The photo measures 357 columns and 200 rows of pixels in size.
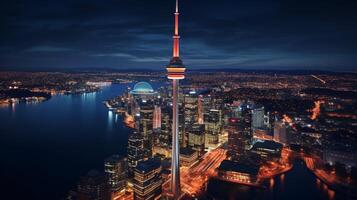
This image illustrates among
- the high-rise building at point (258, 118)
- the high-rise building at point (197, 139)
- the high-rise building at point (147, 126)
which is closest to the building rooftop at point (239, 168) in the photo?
the high-rise building at point (197, 139)

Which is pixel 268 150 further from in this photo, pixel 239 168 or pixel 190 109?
pixel 190 109

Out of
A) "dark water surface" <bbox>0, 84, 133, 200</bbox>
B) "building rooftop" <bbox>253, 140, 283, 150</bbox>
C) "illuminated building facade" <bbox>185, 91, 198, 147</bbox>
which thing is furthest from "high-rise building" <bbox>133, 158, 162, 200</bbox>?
"illuminated building facade" <bbox>185, 91, 198, 147</bbox>

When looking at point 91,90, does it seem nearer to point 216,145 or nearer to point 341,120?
point 216,145

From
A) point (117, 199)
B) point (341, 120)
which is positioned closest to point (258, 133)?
point (341, 120)

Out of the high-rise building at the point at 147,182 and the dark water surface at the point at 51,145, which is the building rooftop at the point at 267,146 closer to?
the high-rise building at the point at 147,182

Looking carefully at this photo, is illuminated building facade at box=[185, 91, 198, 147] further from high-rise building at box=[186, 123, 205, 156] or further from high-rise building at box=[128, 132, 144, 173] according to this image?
high-rise building at box=[128, 132, 144, 173]

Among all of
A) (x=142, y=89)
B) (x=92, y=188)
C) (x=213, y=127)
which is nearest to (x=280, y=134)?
(x=213, y=127)
